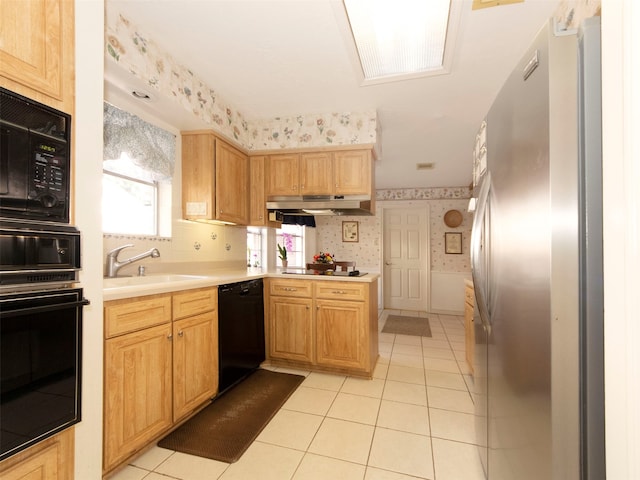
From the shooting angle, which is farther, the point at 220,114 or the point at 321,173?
the point at 321,173

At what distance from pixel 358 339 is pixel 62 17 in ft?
8.54

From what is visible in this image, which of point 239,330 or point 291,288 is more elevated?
point 291,288

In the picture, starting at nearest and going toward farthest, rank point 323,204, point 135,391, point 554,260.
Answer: point 554,260 → point 135,391 → point 323,204

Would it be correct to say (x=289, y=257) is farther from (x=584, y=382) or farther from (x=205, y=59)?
(x=584, y=382)

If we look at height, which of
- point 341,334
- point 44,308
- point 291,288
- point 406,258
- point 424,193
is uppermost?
point 424,193

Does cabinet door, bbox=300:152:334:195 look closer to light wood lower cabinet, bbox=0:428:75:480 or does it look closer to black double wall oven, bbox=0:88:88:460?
black double wall oven, bbox=0:88:88:460

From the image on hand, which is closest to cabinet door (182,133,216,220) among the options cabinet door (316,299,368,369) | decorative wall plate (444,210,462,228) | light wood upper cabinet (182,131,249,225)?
light wood upper cabinet (182,131,249,225)

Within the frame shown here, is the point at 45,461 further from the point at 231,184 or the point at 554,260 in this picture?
the point at 231,184

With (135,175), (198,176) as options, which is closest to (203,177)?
(198,176)

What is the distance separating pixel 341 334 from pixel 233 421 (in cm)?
111

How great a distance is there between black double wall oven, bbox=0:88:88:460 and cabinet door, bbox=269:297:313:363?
182 centimetres

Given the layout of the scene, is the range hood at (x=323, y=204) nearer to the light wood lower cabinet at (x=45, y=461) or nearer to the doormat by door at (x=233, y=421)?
the doormat by door at (x=233, y=421)

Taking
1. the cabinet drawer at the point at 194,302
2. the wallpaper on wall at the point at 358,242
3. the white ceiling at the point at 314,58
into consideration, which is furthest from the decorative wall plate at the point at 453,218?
the cabinet drawer at the point at 194,302

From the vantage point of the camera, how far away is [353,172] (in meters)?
2.86
